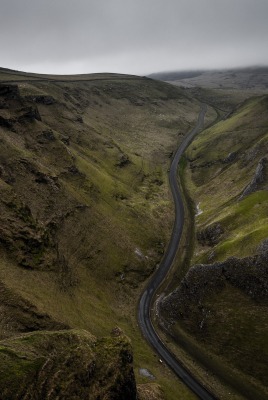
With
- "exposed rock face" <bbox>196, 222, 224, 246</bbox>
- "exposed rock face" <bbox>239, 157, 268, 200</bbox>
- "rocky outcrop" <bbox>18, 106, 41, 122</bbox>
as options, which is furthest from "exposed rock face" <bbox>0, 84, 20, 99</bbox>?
"exposed rock face" <bbox>239, 157, 268, 200</bbox>

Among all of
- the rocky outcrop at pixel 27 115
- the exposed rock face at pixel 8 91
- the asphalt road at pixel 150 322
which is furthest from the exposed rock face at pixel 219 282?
the exposed rock face at pixel 8 91

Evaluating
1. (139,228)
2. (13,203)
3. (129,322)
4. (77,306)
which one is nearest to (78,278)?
(77,306)

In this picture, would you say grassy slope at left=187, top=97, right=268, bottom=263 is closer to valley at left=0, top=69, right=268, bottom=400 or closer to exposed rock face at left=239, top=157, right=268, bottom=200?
valley at left=0, top=69, right=268, bottom=400

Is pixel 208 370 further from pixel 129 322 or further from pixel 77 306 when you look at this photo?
pixel 77 306

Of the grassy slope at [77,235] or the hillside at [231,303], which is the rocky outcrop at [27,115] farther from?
the hillside at [231,303]

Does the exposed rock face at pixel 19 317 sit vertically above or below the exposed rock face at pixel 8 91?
below

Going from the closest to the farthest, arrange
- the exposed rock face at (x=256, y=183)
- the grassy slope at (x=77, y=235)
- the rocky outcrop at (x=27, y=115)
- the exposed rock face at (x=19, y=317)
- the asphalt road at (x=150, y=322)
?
the exposed rock face at (x=19, y=317) → the asphalt road at (x=150, y=322) → the grassy slope at (x=77, y=235) → the exposed rock face at (x=256, y=183) → the rocky outcrop at (x=27, y=115)

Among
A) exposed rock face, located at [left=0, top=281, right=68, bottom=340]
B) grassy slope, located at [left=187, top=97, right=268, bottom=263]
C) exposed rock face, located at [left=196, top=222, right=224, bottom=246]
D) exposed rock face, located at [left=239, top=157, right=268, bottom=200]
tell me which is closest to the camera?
exposed rock face, located at [left=0, top=281, right=68, bottom=340]
